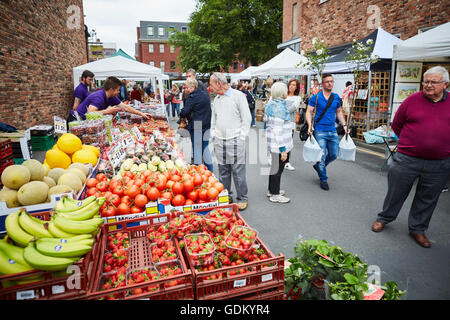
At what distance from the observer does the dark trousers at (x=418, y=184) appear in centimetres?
337

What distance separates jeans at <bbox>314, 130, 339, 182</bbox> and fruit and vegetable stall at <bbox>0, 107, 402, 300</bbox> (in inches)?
114

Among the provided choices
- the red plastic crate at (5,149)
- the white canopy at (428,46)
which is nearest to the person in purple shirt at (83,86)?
the red plastic crate at (5,149)

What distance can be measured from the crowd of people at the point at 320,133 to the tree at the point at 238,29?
26.8 m

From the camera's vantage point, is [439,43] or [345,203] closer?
[345,203]

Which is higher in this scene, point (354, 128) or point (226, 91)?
point (226, 91)

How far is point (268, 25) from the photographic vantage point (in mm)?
30500

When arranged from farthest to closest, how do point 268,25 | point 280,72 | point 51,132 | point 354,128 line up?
point 268,25 → point 280,72 → point 354,128 → point 51,132

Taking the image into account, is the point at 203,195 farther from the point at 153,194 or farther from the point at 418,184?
the point at 418,184

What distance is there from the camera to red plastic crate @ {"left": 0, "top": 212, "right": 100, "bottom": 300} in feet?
5.48

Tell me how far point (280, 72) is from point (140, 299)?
37.4 ft

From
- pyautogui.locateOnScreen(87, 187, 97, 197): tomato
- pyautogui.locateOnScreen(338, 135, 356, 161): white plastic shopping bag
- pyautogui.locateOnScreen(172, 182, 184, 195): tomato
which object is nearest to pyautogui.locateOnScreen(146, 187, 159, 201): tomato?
pyautogui.locateOnScreen(172, 182, 184, 195): tomato

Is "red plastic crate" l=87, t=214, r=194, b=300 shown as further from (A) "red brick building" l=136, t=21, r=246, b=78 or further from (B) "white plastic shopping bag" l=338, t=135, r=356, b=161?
(A) "red brick building" l=136, t=21, r=246, b=78

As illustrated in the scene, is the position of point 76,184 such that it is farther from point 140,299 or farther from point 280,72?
point 280,72

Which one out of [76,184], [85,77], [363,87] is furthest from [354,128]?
[76,184]
